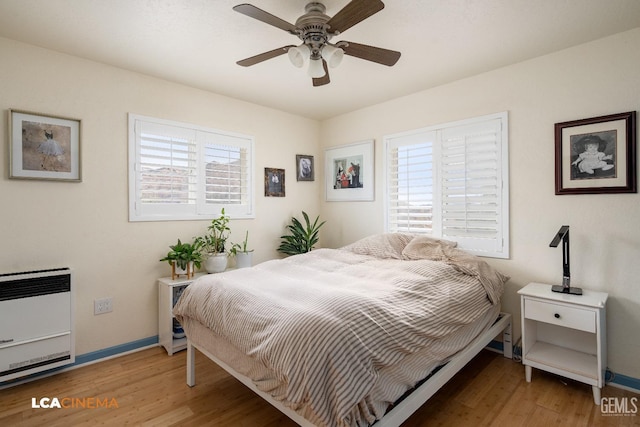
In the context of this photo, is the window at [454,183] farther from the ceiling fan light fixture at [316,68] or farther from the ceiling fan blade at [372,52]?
the ceiling fan light fixture at [316,68]

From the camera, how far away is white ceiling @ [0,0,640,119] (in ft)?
6.33

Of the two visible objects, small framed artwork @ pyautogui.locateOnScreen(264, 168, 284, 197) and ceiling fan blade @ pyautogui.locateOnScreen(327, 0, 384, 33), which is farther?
small framed artwork @ pyautogui.locateOnScreen(264, 168, 284, 197)

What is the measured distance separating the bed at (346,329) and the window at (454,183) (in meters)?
0.48

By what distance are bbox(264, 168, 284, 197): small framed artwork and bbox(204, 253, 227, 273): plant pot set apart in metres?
1.03

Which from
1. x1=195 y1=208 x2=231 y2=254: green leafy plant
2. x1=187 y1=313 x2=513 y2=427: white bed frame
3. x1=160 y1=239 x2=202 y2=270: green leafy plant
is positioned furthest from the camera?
x1=195 y1=208 x2=231 y2=254: green leafy plant

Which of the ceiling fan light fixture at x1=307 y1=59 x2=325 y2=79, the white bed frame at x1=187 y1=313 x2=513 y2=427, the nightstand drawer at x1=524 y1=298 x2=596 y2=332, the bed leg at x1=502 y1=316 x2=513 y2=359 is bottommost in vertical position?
the bed leg at x1=502 y1=316 x2=513 y2=359

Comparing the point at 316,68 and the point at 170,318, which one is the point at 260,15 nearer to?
the point at 316,68

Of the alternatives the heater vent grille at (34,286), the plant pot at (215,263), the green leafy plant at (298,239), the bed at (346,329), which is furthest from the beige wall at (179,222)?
the green leafy plant at (298,239)

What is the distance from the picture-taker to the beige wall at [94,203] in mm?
2334

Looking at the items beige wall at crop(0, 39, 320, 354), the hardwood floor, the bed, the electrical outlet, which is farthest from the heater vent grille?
the bed

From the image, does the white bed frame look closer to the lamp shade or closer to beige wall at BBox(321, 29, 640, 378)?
beige wall at BBox(321, 29, 640, 378)

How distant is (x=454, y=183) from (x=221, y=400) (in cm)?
267

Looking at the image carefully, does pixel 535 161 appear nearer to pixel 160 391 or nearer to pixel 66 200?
pixel 160 391

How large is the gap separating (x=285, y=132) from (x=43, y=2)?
2.47 meters
